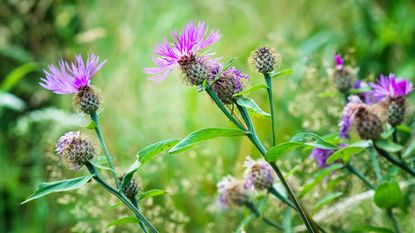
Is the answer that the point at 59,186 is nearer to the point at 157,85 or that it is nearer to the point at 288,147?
the point at 288,147

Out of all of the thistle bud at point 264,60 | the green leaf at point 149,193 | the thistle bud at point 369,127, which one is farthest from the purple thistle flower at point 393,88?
the green leaf at point 149,193

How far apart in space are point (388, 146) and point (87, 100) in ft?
1.87

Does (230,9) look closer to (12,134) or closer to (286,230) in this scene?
(12,134)

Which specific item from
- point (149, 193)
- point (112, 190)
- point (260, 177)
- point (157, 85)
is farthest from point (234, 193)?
point (157, 85)

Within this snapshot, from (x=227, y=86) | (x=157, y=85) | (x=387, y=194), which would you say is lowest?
(x=387, y=194)

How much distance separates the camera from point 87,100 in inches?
41.6

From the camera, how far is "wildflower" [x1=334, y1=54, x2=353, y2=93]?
1436mm

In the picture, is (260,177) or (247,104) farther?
(260,177)

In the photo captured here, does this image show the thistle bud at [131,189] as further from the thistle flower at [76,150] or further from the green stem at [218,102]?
the green stem at [218,102]

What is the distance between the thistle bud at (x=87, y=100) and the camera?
1.06 metres

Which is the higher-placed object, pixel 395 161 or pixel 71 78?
pixel 71 78

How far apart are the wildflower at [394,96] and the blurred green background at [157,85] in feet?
1.75

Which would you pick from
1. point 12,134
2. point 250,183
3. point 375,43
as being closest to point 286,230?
point 250,183

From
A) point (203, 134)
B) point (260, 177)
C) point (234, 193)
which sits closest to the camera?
point (203, 134)
